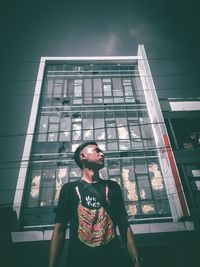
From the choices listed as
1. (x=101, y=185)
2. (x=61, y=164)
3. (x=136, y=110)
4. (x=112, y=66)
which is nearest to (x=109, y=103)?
(x=136, y=110)

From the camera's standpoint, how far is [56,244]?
2.35 metres

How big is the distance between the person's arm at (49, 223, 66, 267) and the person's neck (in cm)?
74

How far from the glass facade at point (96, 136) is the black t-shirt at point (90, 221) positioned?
516cm

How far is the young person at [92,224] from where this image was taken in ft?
7.38

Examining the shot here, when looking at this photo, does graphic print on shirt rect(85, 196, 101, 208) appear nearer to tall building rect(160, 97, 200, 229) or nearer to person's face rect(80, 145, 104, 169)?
person's face rect(80, 145, 104, 169)

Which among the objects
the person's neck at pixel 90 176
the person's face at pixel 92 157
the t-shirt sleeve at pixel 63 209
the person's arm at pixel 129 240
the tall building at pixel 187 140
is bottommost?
the person's arm at pixel 129 240

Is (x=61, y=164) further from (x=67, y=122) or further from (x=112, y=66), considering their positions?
(x=112, y=66)

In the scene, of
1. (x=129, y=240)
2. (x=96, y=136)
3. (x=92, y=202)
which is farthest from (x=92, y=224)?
(x=96, y=136)

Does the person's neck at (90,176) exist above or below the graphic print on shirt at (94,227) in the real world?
above

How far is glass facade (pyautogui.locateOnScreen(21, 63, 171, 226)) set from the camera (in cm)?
1168

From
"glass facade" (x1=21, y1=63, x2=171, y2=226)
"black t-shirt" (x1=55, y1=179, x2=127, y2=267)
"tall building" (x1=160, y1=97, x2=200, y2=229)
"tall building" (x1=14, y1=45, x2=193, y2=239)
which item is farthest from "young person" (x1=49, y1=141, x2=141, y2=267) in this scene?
"tall building" (x1=160, y1=97, x2=200, y2=229)

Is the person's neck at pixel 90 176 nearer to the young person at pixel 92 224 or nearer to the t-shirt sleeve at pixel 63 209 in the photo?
the young person at pixel 92 224

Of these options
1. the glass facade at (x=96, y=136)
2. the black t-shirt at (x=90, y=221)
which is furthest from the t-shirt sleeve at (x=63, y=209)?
the glass facade at (x=96, y=136)

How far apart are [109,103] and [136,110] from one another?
8.62ft
